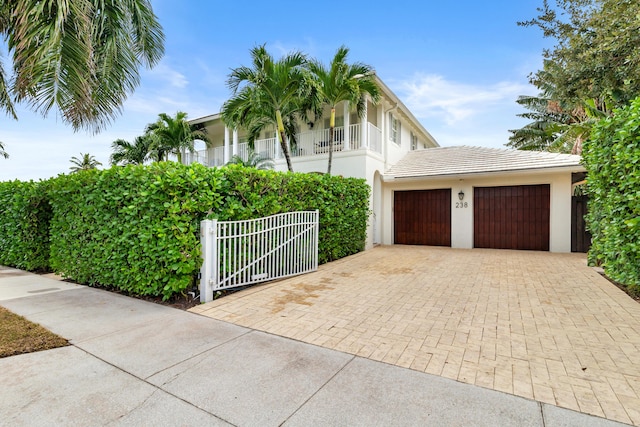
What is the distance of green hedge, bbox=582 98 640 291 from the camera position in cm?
484

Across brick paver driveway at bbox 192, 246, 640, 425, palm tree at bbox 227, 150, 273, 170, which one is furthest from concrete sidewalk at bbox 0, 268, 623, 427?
palm tree at bbox 227, 150, 273, 170

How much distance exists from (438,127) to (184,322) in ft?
80.8

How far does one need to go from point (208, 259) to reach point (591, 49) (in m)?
8.88

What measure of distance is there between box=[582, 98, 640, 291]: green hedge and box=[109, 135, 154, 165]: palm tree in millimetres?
20164

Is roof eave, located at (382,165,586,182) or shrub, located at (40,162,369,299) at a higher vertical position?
roof eave, located at (382,165,586,182)

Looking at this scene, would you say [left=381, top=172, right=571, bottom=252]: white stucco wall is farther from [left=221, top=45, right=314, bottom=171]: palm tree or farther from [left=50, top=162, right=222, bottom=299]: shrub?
[left=50, top=162, right=222, bottom=299]: shrub

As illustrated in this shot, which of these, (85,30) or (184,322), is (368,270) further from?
(85,30)

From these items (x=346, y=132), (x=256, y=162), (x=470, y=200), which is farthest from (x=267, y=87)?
(x=470, y=200)

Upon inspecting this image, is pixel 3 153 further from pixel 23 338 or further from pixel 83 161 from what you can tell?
pixel 23 338

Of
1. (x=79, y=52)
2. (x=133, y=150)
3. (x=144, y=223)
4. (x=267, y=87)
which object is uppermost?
(x=267, y=87)

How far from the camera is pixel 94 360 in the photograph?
3211mm

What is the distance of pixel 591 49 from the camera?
20.9 feet

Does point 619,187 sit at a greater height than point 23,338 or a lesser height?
greater

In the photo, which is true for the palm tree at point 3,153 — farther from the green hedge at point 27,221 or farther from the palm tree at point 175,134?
the green hedge at point 27,221
